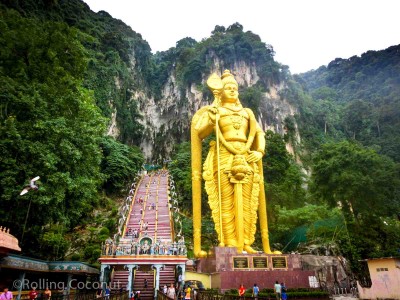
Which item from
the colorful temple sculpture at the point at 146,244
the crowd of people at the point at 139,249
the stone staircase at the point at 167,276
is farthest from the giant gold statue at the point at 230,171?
the stone staircase at the point at 167,276

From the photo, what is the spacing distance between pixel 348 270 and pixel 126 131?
1132 inches

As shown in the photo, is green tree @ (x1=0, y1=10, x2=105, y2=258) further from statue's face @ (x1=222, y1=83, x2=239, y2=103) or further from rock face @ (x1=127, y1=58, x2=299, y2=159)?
rock face @ (x1=127, y1=58, x2=299, y2=159)

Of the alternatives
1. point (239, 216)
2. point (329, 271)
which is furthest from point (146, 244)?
point (329, 271)

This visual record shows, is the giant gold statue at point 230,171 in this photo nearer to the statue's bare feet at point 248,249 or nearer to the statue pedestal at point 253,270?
the statue's bare feet at point 248,249

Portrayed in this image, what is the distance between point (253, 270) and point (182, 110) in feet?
107

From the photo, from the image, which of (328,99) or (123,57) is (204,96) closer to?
(123,57)

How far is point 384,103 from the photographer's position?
3522cm

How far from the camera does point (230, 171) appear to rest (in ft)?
29.5

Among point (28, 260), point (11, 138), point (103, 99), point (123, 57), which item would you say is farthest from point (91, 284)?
point (123, 57)

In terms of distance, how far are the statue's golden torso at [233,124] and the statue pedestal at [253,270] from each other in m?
3.18

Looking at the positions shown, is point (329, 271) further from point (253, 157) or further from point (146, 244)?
point (146, 244)

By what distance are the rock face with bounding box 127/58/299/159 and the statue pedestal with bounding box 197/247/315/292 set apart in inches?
1003

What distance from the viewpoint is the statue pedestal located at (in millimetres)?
7266

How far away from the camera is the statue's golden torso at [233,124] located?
31.0 feet
